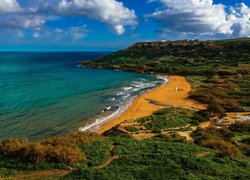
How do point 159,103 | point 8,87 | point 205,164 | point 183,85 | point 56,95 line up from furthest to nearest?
1. point 183,85
2. point 8,87
3. point 56,95
4. point 159,103
5. point 205,164

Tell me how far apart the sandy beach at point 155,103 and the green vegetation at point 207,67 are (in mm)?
2578

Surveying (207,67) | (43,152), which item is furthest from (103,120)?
(207,67)

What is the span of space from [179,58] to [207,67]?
28027mm

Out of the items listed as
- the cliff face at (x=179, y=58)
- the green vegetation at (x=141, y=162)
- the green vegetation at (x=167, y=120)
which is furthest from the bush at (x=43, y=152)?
the cliff face at (x=179, y=58)

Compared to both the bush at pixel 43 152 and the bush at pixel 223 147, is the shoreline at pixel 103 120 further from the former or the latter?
the bush at pixel 43 152

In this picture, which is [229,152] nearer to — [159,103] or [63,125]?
[63,125]

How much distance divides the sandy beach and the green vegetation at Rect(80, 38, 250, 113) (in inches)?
102

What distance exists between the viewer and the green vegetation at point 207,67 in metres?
57.6

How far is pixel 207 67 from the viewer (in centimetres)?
10981

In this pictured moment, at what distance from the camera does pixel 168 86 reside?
8012 centimetres

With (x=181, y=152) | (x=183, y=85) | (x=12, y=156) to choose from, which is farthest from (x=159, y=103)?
(x=12, y=156)

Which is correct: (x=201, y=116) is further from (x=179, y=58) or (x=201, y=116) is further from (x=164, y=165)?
(x=179, y=58)

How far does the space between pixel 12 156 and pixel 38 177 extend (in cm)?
347

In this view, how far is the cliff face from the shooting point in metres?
116
